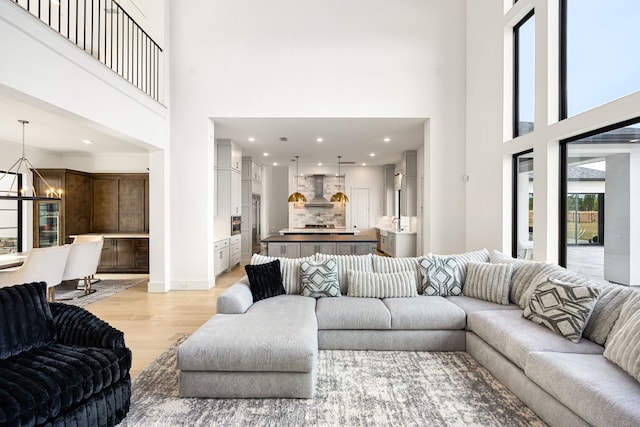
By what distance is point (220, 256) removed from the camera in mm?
6574

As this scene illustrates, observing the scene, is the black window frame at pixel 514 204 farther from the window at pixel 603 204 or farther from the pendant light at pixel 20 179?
the pendant light at pixel 20 179

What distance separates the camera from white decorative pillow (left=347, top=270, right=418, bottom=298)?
3564mm

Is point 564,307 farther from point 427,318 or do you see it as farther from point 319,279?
point 319,279

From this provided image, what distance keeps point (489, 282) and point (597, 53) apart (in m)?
2.47

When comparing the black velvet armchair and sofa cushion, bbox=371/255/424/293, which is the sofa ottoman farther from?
sofa cushion, bbox=371/255/424/293

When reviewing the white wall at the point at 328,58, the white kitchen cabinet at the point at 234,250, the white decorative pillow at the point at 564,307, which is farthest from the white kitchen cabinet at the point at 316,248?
the white decorative pillow at the point at 564,307

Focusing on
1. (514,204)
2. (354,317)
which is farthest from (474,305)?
(514,204)

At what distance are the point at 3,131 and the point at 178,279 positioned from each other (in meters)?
3.81

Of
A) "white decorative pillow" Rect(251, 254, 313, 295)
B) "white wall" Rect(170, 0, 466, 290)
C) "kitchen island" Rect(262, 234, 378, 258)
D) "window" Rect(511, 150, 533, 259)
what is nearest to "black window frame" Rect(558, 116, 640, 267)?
"window" Rect(511, 150, 533, 259)

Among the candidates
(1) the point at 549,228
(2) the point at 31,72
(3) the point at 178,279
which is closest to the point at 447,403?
(1) the point at 549,228

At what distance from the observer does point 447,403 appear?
7.58ft

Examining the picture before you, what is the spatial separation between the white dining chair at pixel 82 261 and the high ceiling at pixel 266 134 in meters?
1.80

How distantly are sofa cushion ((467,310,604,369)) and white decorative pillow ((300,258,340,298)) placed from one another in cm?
139

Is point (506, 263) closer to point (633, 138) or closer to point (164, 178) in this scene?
point (633, 138)
